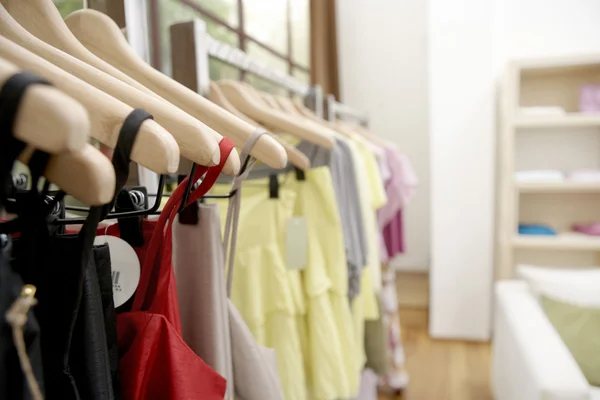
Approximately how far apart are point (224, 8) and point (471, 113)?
1567mm

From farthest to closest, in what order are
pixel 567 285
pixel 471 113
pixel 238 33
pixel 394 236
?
pixel 471 113, pixel 238 33, pixel 394 236, pixel 567 285

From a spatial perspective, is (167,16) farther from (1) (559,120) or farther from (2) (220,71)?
(1) (559,120)

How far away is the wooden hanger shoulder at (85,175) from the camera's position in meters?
0.29

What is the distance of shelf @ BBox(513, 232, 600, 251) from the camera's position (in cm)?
244

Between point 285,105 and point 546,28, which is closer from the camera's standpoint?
point 285,105

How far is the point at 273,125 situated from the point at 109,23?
411 millimetres

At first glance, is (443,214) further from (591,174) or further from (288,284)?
→ (288,284)

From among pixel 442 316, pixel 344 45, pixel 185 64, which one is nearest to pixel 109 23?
pixel 185 64

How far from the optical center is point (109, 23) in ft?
1.93

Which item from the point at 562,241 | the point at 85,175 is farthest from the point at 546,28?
the point at 85,175

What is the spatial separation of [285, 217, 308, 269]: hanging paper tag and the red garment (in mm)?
454

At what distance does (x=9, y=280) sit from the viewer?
271mm

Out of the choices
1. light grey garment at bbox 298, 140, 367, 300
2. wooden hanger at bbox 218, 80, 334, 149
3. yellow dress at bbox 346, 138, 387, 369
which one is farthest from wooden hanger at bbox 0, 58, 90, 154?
yellow dress at bbox 346, 138, 387, 369

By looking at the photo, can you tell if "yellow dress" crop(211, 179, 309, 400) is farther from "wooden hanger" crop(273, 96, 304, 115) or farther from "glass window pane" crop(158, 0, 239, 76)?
"glass window pane" crop(158, 0, 239, 76)
